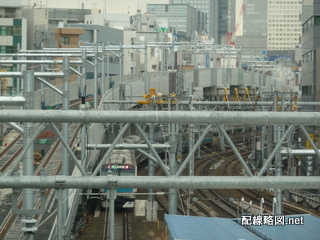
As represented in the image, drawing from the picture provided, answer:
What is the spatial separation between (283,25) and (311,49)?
164 m

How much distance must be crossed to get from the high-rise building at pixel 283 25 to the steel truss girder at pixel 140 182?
17697 centimetres

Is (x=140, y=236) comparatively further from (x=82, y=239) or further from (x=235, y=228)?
(x=235, y=228)

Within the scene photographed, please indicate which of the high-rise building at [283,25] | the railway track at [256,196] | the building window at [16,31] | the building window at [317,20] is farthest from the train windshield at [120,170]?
the high-rise building at [283,25]

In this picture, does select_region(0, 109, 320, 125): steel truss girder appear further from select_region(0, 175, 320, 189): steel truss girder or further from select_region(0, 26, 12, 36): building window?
select_region(0, 26, 12, 36): building window

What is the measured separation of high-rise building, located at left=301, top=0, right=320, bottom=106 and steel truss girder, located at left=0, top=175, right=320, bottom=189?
67.9 ft

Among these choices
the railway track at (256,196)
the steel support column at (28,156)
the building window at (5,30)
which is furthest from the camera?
the building window at (5,30)

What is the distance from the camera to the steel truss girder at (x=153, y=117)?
782 cm

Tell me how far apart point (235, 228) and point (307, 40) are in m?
21.0

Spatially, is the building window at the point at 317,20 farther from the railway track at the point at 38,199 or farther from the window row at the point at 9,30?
the window row at the point at 9,30

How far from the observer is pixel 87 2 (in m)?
88.9

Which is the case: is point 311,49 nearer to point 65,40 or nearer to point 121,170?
point 121,170

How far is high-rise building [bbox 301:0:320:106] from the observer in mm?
28891

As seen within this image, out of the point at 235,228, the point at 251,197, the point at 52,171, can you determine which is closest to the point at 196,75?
the point at 251,197

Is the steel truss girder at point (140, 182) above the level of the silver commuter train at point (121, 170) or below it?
above
